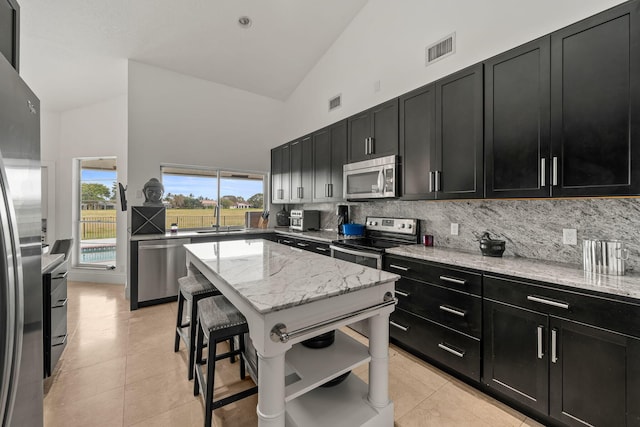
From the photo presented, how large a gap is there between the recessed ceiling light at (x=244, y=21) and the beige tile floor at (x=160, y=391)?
13.0ft

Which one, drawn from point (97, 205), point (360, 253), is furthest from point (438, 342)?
point (97, 205)

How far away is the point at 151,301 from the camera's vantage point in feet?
12.4

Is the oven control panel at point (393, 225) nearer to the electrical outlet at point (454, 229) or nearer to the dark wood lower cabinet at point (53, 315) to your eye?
the electrical outlet at point (454, 229)

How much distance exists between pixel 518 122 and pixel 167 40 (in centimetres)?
428

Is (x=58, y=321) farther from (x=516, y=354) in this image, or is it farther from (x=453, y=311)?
(x=516, y=354)

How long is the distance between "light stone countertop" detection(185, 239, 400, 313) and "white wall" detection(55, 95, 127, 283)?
377cm

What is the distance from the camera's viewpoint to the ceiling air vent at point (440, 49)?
107 inches

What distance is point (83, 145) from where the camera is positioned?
4793 mm

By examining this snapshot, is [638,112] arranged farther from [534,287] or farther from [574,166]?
[534,287]

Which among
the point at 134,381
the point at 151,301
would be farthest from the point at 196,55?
the point at 134,381

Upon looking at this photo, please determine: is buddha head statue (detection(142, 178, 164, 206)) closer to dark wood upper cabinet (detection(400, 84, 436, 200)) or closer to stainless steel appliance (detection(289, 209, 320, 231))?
stainless steel appliance (detection(289, 209, 320, 231))

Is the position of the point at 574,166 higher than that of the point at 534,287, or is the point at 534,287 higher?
the point at 574,166

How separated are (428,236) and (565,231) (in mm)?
1115

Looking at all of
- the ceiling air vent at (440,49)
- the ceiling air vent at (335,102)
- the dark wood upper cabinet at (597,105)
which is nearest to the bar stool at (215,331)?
the dark wood upper cabinet at (597,105)
